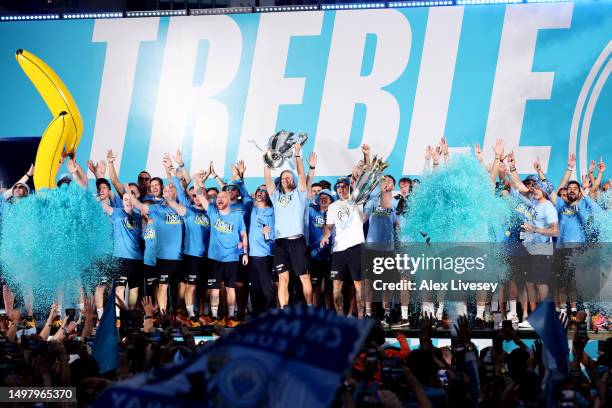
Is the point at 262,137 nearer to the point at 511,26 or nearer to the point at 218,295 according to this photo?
the point at 218,295

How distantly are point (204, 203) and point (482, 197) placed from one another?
12.7ft

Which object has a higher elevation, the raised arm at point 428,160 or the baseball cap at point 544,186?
the raised arm at point 428,160

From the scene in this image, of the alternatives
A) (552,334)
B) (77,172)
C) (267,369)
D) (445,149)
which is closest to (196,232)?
(77,172)

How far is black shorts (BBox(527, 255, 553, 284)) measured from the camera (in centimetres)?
1118

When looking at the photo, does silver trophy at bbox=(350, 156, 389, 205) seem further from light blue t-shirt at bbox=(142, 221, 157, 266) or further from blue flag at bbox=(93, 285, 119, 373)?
blue flag at bbox=(93, 285, 119, 373)

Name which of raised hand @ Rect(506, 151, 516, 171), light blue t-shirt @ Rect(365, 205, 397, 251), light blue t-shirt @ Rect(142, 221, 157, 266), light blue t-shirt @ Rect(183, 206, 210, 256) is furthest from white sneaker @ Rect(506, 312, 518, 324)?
light blue t-shirt @ Rect(142, 221, 157, 266)

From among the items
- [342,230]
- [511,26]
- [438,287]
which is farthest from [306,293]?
[511,26]

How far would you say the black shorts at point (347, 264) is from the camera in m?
11.8

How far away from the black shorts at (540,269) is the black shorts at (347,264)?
2.16m

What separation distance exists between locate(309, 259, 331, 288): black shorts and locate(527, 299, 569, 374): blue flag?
771cm

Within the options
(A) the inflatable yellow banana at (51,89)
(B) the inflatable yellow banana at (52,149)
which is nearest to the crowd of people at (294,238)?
(B) the inflatable yellow banana at (52,149)

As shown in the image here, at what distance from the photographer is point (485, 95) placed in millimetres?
13688

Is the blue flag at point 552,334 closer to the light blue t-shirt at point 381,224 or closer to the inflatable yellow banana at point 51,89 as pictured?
the light blue t-shirt at point 381,224

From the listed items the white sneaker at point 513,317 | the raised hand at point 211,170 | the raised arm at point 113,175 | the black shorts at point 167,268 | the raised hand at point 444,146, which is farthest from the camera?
the raised hand at point 211,170
